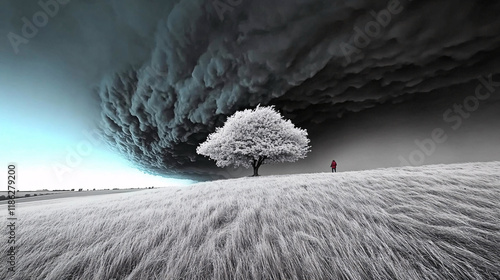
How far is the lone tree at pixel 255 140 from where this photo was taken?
22.4 m

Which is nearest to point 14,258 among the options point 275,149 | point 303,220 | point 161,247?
Answer: point 161,247

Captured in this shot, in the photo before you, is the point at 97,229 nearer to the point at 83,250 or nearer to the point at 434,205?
the point at 83,250

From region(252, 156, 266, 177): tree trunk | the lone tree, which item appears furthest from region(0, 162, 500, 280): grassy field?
region(252, 156, 266, 177): tree trunk

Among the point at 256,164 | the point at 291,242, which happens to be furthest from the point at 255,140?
the point at 291,242

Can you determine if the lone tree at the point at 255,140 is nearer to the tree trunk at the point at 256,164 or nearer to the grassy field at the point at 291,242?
the tree trunk at the point at 256,164

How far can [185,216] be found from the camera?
205 inches

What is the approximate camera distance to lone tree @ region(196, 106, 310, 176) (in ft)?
73.5

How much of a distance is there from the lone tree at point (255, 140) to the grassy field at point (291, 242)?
16816 millimetres

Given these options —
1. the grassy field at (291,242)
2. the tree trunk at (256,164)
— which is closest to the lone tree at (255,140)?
the tree trunk at (256,164)

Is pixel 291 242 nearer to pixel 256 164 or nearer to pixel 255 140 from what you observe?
pixel 255 140

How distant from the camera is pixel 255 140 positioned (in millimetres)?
22453

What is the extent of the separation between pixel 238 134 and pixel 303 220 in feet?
62.2

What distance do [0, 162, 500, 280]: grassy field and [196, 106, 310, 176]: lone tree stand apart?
16.8 m

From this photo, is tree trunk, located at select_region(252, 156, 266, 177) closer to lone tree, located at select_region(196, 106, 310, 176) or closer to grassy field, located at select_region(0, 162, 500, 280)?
lone tree, located at select_region(196, 106, 310, 176)
